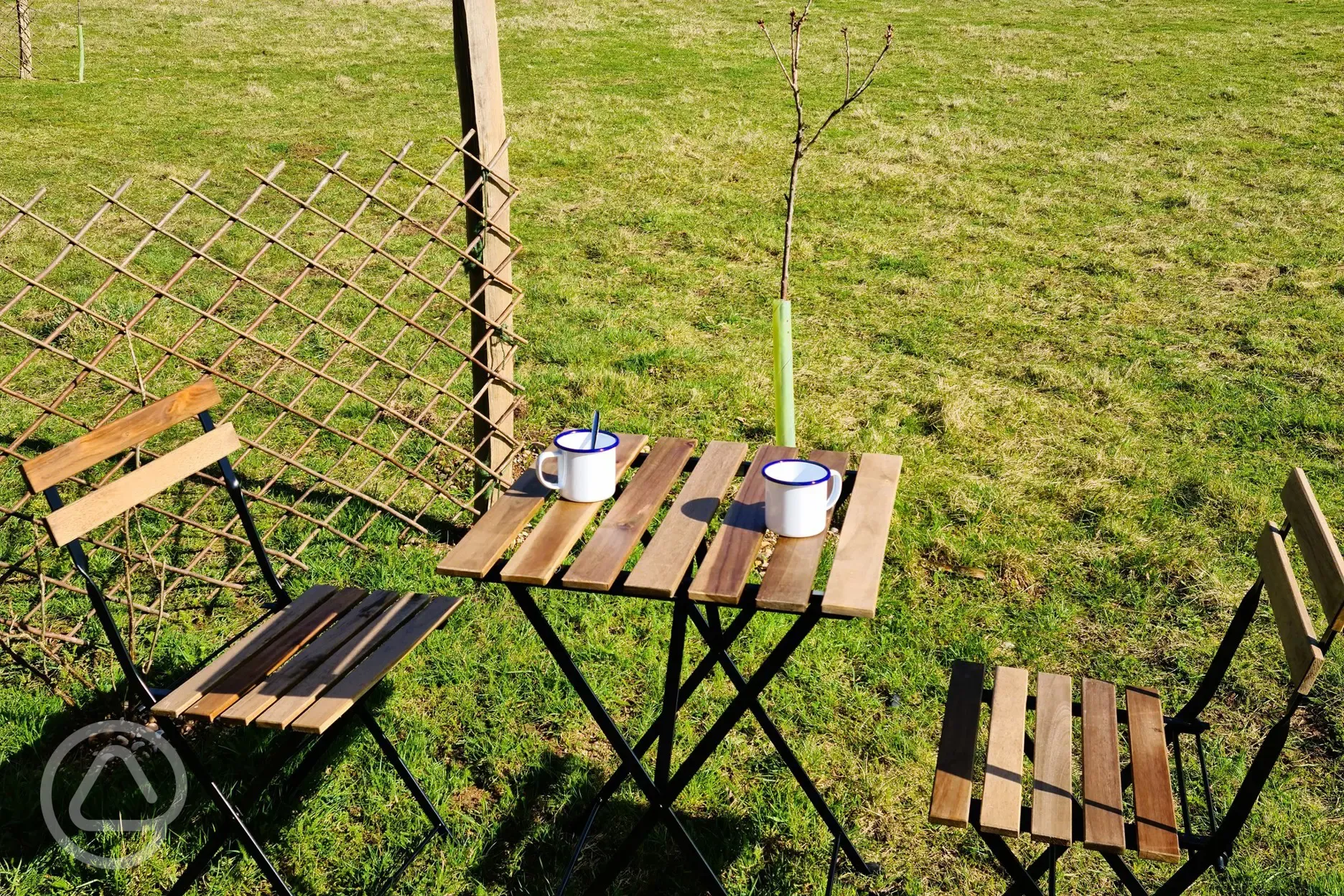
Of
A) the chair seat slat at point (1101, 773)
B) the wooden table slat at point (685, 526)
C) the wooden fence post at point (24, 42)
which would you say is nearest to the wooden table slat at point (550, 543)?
the wooden table slat at point (685, 526)

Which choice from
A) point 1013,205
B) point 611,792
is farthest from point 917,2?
point 611,792

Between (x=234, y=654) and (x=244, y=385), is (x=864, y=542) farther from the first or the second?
(x=244, y=385)

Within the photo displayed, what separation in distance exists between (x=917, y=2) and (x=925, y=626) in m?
16.9

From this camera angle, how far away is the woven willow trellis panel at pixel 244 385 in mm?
3322

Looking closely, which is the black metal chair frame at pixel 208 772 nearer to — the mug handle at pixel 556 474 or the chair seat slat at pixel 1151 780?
the mug handle at pixel 556 474

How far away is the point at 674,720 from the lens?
7.26 ft

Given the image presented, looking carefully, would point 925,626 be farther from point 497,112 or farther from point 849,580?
point 497,112

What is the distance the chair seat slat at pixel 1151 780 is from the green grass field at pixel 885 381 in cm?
51

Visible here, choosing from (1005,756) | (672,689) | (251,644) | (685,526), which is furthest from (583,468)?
(1005,756)

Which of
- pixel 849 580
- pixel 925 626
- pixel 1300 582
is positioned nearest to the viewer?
pixel 849 580

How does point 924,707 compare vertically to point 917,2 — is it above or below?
below

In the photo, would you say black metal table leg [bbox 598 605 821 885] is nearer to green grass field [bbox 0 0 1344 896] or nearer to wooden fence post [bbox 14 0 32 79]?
green grass field [bbox 0 0 1344 896]

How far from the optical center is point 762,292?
6.18 meters

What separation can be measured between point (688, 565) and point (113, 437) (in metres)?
1.25
